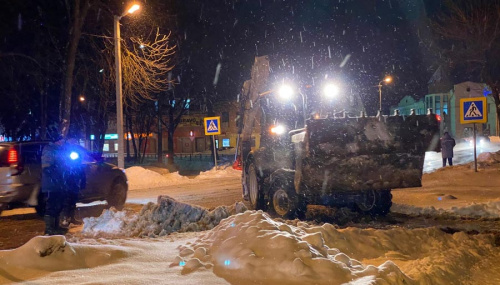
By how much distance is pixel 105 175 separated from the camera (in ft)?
39.6

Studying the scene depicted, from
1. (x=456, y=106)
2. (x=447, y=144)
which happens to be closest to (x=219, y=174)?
(x=447, y=144)

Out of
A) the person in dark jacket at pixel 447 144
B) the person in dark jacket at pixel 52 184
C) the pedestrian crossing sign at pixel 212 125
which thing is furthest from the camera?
the pedestrian crossing sign at pixel 212 125

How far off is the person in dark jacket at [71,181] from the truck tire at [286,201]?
4.31 metres

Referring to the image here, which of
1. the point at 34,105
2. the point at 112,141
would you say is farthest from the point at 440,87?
the point at 34,105

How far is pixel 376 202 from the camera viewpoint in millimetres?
10867

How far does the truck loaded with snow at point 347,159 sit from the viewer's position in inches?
364

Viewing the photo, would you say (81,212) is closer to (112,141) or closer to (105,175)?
(105,175)

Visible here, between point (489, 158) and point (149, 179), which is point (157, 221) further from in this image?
point (489, 158)

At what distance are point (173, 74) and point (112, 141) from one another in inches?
1913

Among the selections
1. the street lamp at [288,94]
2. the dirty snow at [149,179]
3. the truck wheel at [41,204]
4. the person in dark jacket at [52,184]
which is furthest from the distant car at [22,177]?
the dirty snow at [149,179]

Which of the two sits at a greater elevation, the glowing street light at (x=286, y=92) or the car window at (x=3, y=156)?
the glowing street light at (x=286, y=92)

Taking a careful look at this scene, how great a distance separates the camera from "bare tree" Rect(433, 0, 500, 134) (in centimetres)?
2502

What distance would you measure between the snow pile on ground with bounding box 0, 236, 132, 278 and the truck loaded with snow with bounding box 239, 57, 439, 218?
4.75 m

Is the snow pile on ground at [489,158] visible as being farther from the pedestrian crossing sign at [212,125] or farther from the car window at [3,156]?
the car window at [3,156]
